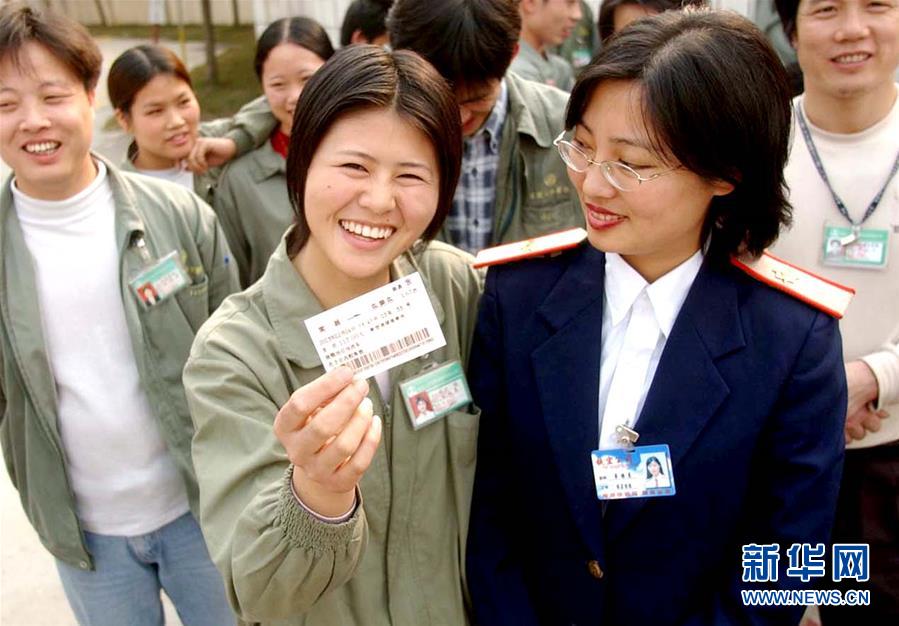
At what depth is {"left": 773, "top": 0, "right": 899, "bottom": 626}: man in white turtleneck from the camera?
2145 mm

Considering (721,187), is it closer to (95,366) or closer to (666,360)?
(666,360)

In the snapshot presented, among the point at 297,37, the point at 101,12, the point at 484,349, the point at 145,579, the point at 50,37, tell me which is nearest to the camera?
the point at 484,349

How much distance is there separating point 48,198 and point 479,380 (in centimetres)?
135

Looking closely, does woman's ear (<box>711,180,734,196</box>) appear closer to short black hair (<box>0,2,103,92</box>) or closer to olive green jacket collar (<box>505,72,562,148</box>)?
olive green jacket collar (<box>505,72,562,148</box>)

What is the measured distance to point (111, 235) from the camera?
234 centimetres

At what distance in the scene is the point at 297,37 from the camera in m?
3.11

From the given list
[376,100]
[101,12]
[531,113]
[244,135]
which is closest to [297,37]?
[244,135]

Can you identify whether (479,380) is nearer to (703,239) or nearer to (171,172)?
(703,239)

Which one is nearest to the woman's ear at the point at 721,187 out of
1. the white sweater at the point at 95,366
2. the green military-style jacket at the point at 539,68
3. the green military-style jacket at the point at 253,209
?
the white sweater at the point at 95,366

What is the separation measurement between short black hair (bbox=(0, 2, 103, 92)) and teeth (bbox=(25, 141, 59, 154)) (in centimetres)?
22

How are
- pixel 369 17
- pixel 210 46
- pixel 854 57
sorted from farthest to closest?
pixel 210 46, pixel 369 17, pixel 854 57

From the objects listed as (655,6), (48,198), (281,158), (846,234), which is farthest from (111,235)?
(655,6)

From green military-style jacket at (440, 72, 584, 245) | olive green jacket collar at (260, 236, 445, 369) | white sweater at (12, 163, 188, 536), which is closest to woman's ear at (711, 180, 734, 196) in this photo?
olive green jacket collar at (260, 236, 445, 369)

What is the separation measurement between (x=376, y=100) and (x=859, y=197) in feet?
4.48
